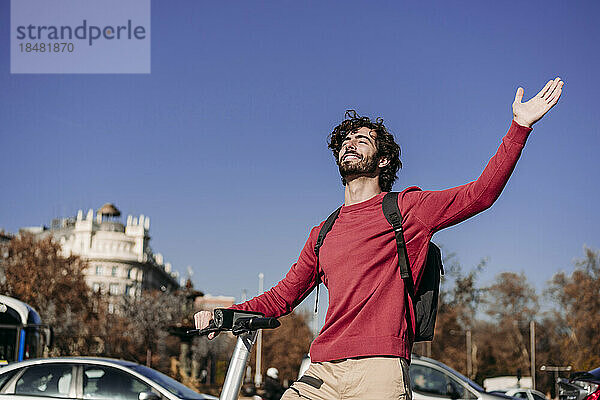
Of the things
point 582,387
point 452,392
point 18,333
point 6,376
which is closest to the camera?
point 582,387

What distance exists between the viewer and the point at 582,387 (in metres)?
7.62

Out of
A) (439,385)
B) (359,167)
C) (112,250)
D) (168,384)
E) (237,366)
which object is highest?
(112,250)

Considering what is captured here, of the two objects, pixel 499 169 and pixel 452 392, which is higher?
pixel 499 169

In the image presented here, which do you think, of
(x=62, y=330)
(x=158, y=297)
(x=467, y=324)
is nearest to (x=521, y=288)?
(x=467, y=324)

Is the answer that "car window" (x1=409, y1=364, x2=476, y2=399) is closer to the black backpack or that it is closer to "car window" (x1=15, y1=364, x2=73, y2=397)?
"car window" (x1=15, y1=364, x2=73, y2=397)

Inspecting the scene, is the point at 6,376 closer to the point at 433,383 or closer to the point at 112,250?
the point at 433,383

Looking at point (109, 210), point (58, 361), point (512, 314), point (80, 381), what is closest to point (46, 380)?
point (58, 361)

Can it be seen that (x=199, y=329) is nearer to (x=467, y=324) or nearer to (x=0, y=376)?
(x=0, y=376)

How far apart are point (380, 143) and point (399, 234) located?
67cm

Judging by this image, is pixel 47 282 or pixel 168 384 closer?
pixel 168 384

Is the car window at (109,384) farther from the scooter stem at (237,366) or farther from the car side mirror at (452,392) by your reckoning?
the scooter stem at (237,366)

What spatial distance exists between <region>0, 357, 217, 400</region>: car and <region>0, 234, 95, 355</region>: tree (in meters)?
Result: 32.6

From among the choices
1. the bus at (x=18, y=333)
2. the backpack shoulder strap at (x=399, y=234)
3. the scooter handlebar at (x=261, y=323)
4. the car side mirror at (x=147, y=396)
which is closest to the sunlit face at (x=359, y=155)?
the backpack shoulder strap at (x=399, y=234)

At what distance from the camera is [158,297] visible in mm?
63719
